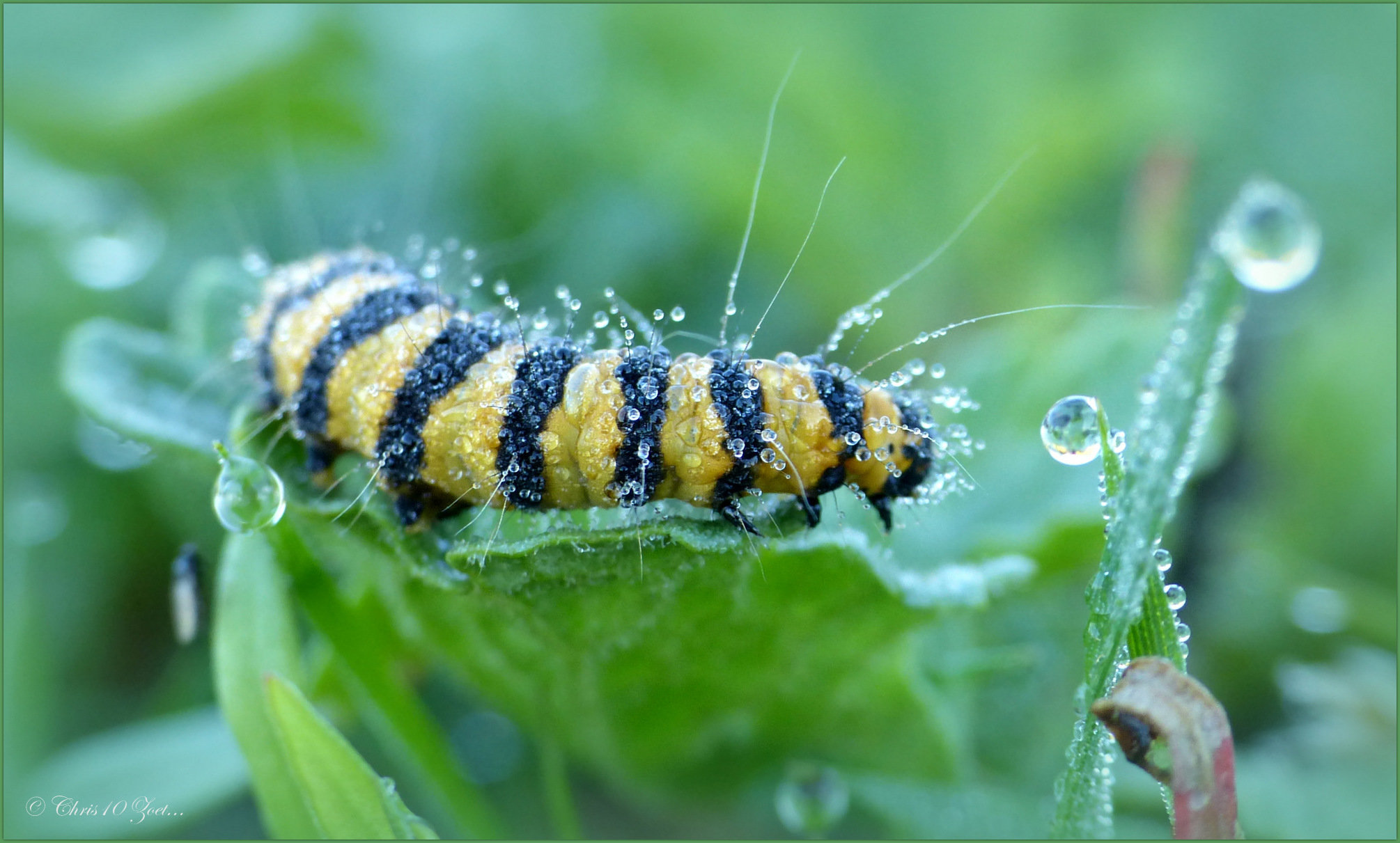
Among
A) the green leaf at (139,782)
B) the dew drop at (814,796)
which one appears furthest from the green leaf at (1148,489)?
the green leaf at (139,782)

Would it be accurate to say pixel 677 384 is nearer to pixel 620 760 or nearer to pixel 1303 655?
pixel 620 760

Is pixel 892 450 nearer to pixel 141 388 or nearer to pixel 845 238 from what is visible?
pixel 141 388

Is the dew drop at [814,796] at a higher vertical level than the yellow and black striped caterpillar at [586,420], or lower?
lower

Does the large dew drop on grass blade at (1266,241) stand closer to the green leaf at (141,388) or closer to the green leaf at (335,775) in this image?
the green leaf at (335,775)

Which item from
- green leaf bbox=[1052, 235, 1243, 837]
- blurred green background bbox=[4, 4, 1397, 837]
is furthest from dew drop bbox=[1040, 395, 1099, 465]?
blurred green background bbox=[4, 4, 1397, 837]

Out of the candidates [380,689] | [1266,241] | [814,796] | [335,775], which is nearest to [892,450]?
[1266,241]

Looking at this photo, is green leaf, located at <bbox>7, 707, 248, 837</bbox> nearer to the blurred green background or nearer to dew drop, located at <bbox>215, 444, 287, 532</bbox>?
the blurred green background

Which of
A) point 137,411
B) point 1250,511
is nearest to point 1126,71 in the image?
point 1250,511
